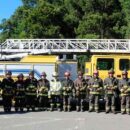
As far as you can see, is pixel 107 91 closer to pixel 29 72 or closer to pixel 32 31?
pixel 29 72

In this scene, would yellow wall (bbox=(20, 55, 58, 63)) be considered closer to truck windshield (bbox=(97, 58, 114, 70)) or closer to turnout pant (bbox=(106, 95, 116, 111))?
truck windshield (bbox=(97, 58, 114, 70))

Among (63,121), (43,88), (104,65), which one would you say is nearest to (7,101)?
(43,88)

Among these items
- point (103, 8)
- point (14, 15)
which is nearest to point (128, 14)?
point (103, 8)

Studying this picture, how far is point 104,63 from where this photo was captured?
74.5 feet

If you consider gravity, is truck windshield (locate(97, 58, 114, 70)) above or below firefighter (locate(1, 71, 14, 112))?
above

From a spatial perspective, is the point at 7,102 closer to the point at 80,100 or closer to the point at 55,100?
the point at 55,100

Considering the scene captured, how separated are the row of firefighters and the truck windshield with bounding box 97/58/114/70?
2069 mm

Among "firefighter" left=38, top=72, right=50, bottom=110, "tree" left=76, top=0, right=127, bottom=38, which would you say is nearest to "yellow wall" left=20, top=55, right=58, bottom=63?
"firefighter" left=38, top=72, right=50, bottom=110

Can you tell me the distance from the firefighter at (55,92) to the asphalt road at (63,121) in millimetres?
877

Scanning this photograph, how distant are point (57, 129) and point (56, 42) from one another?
24.9 m

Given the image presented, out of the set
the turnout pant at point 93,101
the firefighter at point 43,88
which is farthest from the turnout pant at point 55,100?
the turnout pant at point 93,101

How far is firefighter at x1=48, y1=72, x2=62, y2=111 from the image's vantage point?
20.7 metres

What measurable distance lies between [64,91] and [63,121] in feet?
13.1

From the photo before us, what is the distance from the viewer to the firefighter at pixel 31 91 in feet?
68.4
